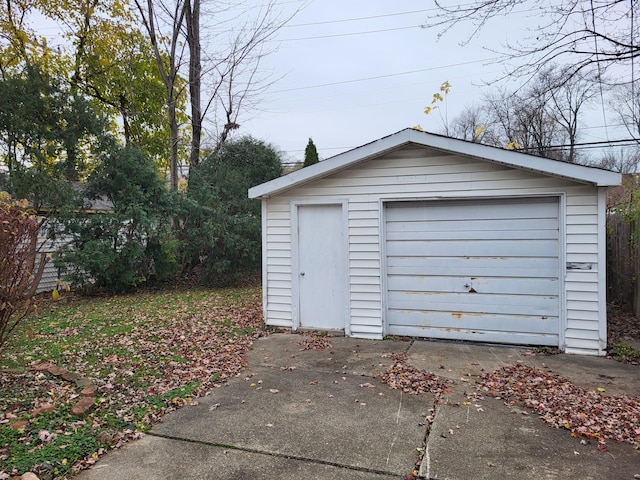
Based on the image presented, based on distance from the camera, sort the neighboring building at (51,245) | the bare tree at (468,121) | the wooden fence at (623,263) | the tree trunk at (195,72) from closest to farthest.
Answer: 1. the wooden fence at (623,263)
2. the neighboring building at (51,245)
3. the tree trunk at (195,72)
4. the bare tree at (468,121)

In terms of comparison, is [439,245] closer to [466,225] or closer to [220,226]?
[466,225]

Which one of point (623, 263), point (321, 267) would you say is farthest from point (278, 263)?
point (623, 263)

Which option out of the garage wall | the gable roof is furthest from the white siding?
the gable roof

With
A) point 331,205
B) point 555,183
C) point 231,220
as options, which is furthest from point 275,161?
point 555,183

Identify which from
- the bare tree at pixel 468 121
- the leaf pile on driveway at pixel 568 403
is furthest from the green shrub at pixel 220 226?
the bare tree at pixel 468 121

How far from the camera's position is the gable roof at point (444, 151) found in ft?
17.0

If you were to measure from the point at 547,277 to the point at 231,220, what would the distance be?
26.5 ft

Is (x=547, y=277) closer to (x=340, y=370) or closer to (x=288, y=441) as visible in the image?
(x=340, y=370)

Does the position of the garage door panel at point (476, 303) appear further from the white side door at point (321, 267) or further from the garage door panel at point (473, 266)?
the white side door at point (321, 267)

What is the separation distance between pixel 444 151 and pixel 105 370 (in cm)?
512

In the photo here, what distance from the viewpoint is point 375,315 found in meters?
6.36

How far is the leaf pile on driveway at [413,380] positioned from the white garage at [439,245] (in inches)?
56.6

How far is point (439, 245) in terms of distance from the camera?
20.3 ft

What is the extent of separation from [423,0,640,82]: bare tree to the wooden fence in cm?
270
